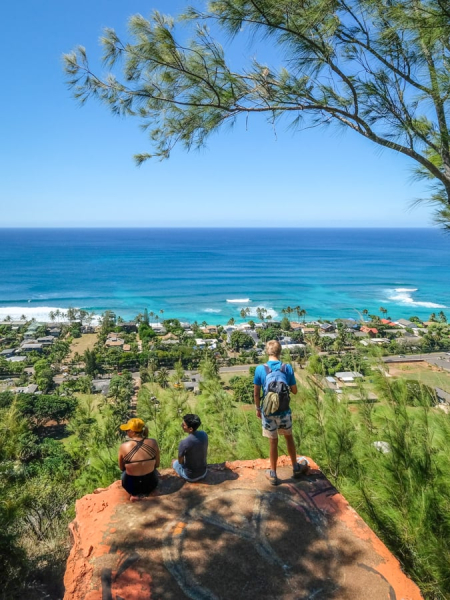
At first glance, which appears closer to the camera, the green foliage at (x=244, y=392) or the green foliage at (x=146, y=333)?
the green foliage at (x=244, y=392)

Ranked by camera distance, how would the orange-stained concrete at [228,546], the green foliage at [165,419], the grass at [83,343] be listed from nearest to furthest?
the orange-stained concrete at [228,546]
the green foliage at [165,419]
the grass at [83,343]

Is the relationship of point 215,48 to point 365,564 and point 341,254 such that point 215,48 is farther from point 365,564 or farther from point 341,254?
point 341,254

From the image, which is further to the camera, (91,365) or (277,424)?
(91,365)

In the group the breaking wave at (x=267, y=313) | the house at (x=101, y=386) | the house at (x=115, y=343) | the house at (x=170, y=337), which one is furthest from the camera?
the breaking wave at (x=267, y=313)

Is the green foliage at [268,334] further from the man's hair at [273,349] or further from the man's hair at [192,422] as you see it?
the man's hair at [273,349]

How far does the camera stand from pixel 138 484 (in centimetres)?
353

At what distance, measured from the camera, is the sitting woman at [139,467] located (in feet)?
11.5

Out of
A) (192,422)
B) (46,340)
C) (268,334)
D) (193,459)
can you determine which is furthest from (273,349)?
(46,340)

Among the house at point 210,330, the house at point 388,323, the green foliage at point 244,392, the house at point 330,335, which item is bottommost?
the house at point 210,330

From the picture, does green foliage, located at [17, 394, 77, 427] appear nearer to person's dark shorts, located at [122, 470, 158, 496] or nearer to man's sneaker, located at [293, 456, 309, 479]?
person's dark shorts, located at [122, 470, 158, 496]

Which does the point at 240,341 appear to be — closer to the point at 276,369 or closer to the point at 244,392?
the point at 244,392

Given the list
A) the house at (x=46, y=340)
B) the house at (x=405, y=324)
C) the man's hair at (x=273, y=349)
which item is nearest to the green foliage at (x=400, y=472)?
the man's hair at (x=273, y=349)

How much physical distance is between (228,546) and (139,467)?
109 cm

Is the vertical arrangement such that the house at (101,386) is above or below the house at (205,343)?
below
